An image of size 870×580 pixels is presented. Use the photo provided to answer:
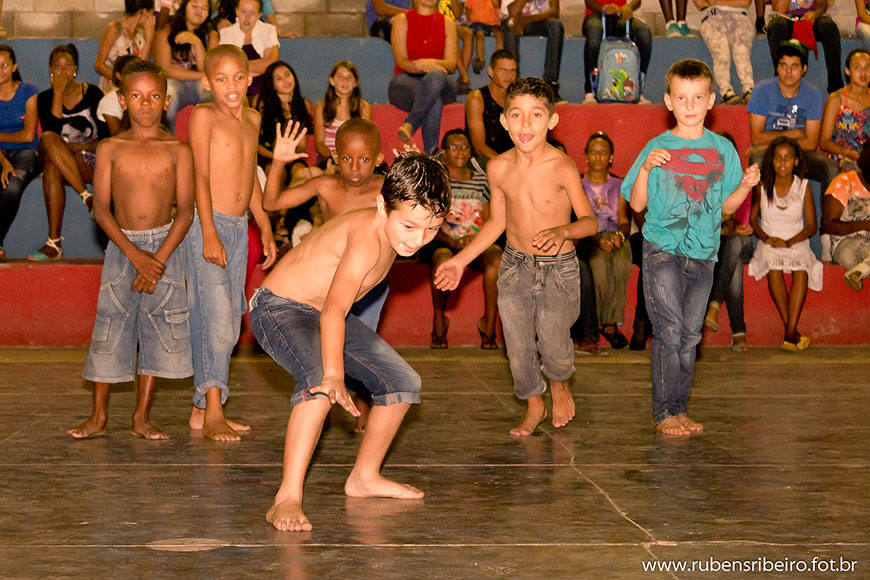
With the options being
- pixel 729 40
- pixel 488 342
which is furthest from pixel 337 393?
pixel 729 40

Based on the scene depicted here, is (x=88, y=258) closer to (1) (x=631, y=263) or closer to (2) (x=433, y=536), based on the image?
(1) (x=631, y=263)

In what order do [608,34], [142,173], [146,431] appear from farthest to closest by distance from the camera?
[608,34] < [146,431] < [142,173]

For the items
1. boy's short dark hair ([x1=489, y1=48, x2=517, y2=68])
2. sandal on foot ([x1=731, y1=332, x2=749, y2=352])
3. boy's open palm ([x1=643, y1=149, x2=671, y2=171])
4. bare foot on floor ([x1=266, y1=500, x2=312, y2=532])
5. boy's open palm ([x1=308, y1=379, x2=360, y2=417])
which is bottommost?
sandal on foot ([x1=731, y1=332, x2=749, y2=352])

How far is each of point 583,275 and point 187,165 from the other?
3.90 m

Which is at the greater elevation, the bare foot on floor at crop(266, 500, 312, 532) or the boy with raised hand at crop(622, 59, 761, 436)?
the boy with raised hand at crop(622, 59, 761, 436)

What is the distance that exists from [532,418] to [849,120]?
5551 millimetres

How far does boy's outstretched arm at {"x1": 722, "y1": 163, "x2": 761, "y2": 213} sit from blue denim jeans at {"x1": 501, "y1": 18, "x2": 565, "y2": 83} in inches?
210

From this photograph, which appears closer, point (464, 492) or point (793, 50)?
point (464, 492)

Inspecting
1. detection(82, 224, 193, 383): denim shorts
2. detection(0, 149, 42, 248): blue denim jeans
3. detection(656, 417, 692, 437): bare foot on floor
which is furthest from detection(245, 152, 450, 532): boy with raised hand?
detection(0, 149, 42, 248): blue denim jeans

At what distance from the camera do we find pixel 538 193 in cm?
508

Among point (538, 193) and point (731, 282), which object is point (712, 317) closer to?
point (731, 282)

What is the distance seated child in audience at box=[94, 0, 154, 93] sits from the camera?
9727mm

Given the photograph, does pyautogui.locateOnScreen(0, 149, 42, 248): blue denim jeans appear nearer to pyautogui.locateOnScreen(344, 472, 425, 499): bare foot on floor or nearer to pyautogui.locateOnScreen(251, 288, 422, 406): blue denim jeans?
pyautogui.locateOnScreen(251, 288, 422, 406): blue denim jeans

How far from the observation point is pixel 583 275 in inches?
325
